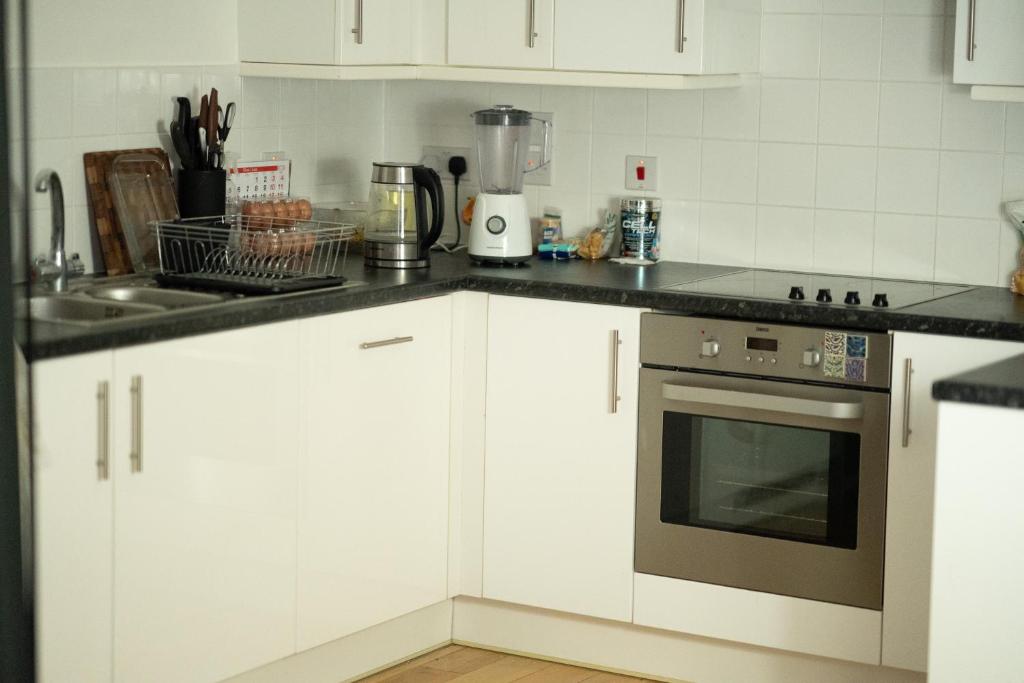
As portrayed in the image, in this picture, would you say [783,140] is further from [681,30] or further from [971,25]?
[971,25]

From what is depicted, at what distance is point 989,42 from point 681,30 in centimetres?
71

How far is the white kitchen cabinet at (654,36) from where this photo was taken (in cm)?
320

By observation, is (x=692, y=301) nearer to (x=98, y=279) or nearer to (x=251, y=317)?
(x=251, y=317)

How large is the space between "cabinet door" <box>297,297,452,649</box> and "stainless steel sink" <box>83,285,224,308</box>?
0.75 feet

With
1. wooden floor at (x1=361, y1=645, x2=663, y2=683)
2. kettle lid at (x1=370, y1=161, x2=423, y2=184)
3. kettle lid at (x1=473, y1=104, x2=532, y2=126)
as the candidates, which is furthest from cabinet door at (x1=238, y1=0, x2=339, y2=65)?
wooden floor at (x1=361, y1=645, x2=663, y2=683)

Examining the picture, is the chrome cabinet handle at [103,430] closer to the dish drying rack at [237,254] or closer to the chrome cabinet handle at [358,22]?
the dish drying rack at [237,254]

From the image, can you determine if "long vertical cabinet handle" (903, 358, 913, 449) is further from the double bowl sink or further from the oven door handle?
the double bowl sink

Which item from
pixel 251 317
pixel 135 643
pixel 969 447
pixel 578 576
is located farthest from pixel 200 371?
pixel 969 447

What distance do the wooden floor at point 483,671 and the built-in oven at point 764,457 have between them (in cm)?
34

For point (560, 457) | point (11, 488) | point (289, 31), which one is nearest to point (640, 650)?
point (560, 457)

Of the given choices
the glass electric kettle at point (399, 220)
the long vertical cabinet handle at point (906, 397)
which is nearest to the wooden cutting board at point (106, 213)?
the glass electric kettle at point (399, 220)

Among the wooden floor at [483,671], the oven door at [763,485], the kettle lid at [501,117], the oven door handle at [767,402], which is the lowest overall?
the wooden floor at [483,671]

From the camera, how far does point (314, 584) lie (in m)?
2.94

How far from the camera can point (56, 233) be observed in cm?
277
